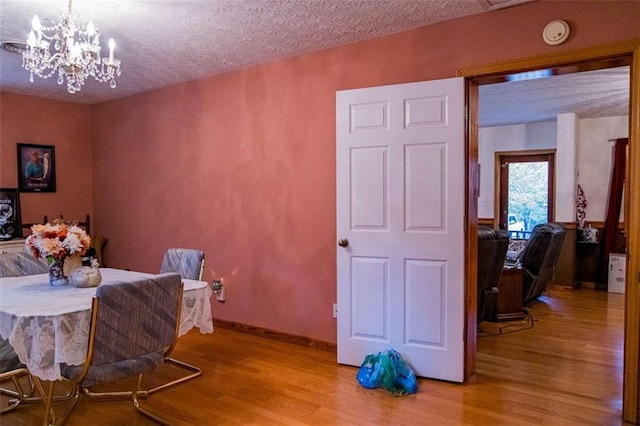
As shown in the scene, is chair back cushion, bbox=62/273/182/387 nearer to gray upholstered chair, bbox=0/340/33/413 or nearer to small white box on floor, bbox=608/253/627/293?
gray upholstered chair, bbox=0/340/33/413

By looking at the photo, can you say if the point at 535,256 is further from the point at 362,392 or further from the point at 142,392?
the point at 142,392

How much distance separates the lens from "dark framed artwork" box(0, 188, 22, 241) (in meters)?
4.67

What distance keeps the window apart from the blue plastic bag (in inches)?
194

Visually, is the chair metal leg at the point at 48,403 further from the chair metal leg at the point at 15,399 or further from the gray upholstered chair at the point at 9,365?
the chair metal leg at the point at 15,399

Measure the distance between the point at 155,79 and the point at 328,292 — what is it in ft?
8.87

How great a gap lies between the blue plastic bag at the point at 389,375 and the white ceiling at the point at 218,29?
228 centimetres

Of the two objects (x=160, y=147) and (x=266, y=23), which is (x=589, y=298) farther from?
(x=160, y=147)

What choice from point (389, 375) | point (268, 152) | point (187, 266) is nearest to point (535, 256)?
point (389, 375)

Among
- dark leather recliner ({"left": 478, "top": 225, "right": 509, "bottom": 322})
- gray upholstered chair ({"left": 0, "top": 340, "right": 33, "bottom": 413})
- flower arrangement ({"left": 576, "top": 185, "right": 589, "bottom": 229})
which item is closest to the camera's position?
gray upholstered chair ({"left": 0, "top": 340, "right": 33, "bottom": 413})

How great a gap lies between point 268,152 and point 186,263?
4.11 feet

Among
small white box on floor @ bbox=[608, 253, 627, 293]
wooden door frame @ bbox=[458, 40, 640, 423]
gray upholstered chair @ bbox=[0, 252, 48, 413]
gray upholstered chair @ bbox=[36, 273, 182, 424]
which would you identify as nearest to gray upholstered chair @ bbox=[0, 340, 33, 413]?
gray upholstered chair @ bbox=[0, 252, 48, 413]

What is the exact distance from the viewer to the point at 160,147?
186 inches

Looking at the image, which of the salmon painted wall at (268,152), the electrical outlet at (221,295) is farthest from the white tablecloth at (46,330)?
the electrical outlet at (221,295)

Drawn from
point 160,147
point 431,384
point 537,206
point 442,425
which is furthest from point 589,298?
point 160,147
